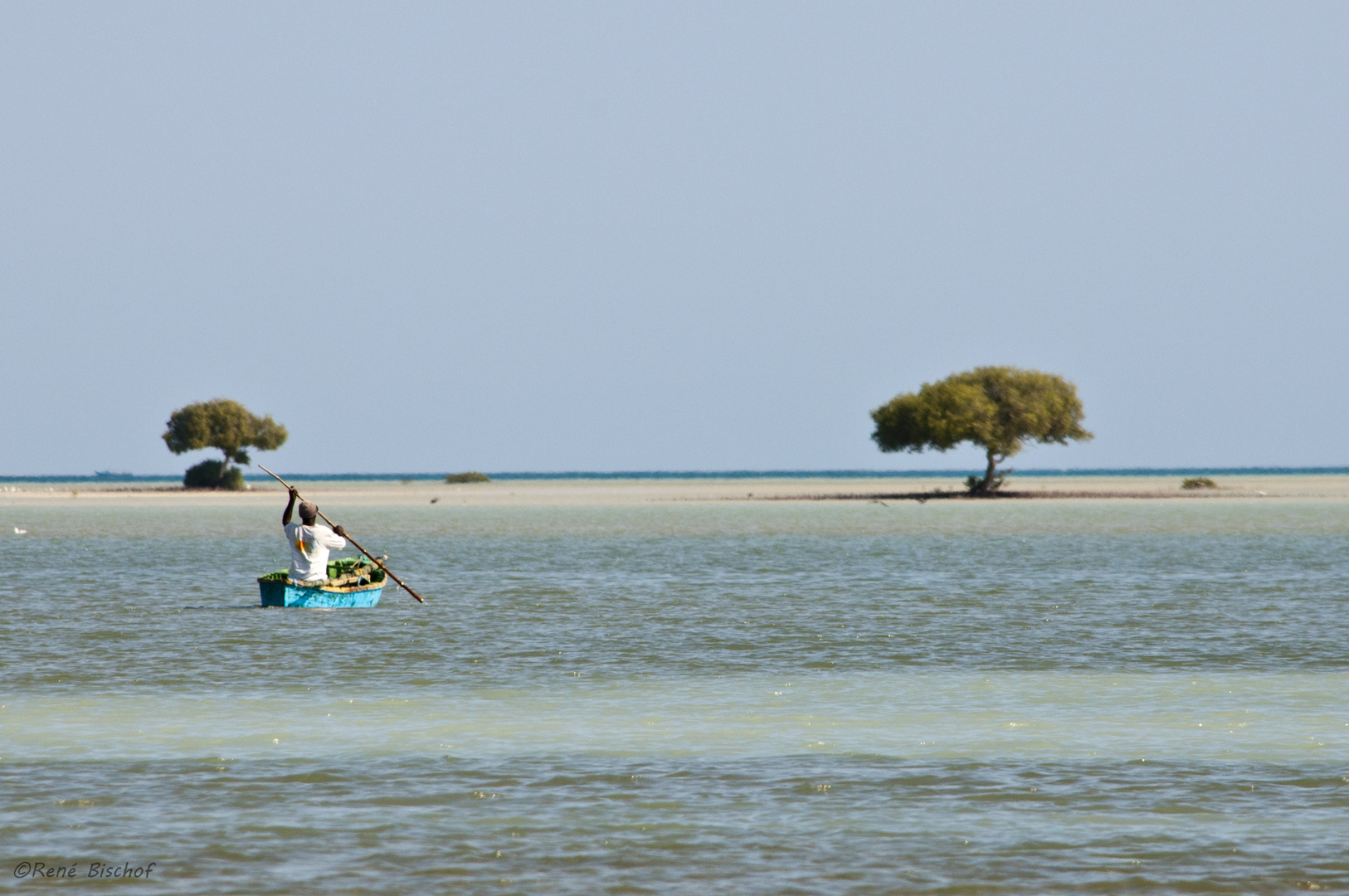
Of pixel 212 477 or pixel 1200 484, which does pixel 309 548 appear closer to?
pixel 212 477

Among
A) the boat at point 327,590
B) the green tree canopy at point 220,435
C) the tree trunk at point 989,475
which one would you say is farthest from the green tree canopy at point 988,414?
the boat at point 327,590

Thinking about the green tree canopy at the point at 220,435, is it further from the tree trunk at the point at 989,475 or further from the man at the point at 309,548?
the man at the point at 309,548

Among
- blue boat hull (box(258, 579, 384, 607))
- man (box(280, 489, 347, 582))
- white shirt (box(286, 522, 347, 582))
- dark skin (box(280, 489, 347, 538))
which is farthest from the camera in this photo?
blue boat hull (box(258, 579, 384, 607))

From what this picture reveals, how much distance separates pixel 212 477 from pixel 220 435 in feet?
16.4

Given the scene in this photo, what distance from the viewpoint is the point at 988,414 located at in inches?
3976

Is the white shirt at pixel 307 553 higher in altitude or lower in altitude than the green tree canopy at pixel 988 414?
lower

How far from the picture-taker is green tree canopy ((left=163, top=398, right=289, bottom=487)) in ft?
433

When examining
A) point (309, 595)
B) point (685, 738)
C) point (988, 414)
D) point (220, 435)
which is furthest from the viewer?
point (220, 435)

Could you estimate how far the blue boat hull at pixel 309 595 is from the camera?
33.7 metres

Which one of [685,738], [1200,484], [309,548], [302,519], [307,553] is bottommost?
[685,738]

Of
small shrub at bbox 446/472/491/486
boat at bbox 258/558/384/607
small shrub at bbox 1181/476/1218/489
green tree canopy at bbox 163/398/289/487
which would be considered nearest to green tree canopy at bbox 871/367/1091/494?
small shrub at bbox 1181/476/1218/489

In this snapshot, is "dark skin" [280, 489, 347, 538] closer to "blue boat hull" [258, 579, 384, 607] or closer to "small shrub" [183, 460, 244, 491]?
"blue boat hull" [258, 579, 384, 607]

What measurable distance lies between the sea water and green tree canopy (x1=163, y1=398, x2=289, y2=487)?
94550mm

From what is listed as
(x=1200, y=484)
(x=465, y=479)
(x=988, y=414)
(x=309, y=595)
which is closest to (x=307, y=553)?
(x=309, y=595)
